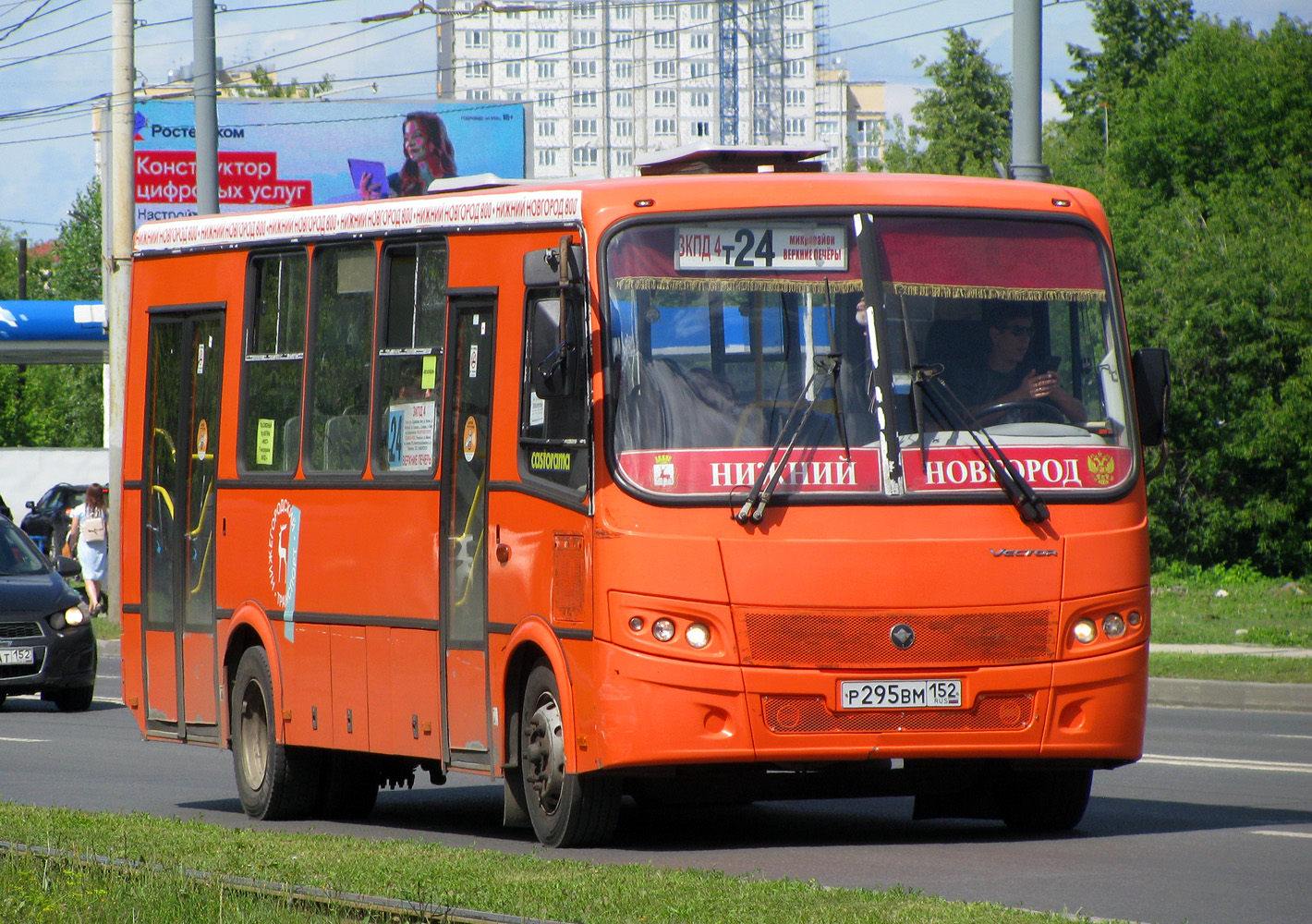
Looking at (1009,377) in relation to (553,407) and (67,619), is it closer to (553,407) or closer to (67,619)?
(553,407)

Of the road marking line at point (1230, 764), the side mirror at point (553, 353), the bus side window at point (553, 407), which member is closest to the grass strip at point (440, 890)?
the bus side window at point (553, 407)

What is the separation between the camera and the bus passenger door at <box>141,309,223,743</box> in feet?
38.3

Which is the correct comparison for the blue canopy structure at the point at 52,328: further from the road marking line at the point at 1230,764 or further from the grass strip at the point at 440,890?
the grass strip at the point at 440,890

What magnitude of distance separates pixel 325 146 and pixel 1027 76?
103 feet

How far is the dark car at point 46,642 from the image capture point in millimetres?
18438

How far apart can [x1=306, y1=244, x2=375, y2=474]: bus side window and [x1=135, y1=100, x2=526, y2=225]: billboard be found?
109ft

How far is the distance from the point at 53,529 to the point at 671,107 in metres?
158

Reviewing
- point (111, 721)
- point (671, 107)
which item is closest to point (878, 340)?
point (111, 721)

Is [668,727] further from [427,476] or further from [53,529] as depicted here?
[53,529]

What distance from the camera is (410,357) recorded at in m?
10.1

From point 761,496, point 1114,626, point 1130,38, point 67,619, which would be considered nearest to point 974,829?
point 1114,626

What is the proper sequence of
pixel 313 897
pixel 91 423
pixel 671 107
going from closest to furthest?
pixel 313 897 → pixel 91 423 → pixel 671 107

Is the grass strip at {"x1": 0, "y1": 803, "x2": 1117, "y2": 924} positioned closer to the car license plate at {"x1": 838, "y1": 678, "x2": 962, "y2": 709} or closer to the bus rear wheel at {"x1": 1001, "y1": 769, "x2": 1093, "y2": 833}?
the car license plate at {"x1": 838, "y1": 678, "x2": 962, "y2": 709}

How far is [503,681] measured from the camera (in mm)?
9250
